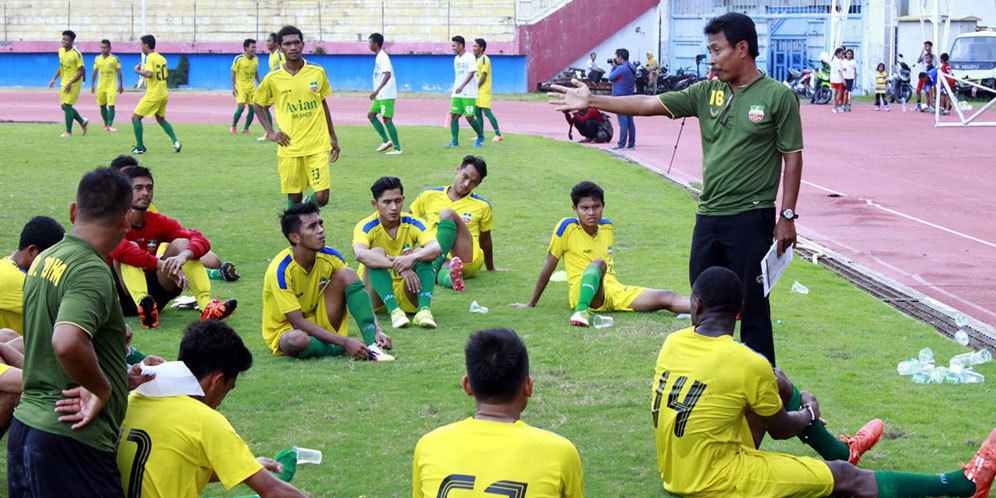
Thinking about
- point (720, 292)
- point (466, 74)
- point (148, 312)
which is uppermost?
point (466, 74)

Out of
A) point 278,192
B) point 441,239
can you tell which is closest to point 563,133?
point 278,192

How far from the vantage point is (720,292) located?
4816 millimetres

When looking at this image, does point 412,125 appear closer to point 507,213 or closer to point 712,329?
point 507,213

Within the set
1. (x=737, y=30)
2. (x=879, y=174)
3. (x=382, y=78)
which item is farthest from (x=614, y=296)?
(x=382, y=78)

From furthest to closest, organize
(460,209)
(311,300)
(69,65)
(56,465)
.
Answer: (69,65) → (460,209) → (311,300) → (56,465)

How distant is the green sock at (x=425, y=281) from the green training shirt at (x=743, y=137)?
3.01 m

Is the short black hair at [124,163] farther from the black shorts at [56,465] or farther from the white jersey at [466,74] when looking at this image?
the white jersey at [466,74]

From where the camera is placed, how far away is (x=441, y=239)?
31.9 feet

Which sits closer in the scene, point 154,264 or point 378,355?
point 378,355

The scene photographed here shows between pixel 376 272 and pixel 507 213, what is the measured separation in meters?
5.63

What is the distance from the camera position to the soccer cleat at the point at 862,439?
536 cm

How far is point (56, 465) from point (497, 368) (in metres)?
1.63

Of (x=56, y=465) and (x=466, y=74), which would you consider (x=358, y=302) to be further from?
(x=466, y=74)

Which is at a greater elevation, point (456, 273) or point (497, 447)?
point (497, 447)
